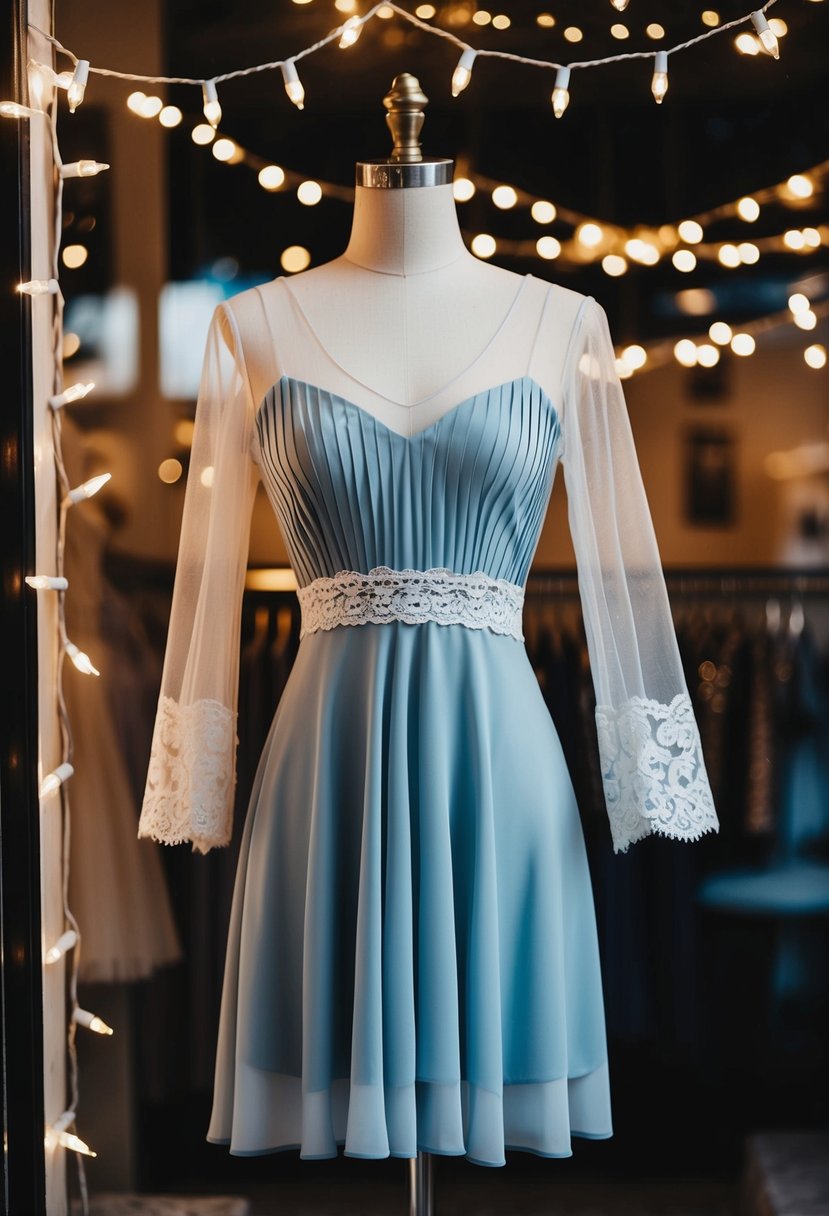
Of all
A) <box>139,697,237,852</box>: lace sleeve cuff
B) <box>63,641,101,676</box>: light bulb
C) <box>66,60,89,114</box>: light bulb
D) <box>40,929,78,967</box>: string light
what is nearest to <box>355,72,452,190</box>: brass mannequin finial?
<box>66,60,89,114</box>: light bulb

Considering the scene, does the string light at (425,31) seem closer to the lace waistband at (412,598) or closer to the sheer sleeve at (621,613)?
the sheer sleeve at (621,613)

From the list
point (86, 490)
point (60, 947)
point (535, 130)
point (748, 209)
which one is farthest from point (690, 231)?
point (60, 947)

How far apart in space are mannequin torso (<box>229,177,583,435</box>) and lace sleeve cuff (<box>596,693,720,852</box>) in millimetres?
438

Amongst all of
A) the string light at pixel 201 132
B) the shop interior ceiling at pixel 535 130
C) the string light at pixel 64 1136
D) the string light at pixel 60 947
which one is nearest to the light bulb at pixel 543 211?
the shop interior ceiling at pixel 535 130

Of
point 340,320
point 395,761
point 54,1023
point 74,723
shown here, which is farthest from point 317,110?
point 54,1023

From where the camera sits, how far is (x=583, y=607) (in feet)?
5.98

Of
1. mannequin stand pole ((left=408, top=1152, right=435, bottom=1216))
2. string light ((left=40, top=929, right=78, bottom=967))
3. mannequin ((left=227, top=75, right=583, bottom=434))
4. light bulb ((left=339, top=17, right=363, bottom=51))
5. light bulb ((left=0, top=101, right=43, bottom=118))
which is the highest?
light bulb ((left=339, top=17, right=363, bottom=51))

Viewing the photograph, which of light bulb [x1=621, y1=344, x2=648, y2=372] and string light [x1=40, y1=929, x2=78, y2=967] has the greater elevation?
light bulb [x1=621, y1=344, x2=648, y2=372]

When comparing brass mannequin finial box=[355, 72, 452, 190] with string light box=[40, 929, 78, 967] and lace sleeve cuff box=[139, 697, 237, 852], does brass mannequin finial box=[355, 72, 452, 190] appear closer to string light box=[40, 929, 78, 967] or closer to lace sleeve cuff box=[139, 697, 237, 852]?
lace sleeve cuff box=[139, 697, 237, 852]

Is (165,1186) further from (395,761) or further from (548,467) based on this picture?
(548,467)

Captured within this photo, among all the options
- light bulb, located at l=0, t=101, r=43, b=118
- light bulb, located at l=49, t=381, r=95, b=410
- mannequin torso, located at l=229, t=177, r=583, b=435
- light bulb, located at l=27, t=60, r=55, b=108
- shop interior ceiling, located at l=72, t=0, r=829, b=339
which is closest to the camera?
mannequin torso, located at l=229, t=177, r=583, b=435

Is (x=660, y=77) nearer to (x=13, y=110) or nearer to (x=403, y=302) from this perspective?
(x=403, y=302)

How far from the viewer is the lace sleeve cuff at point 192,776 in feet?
A: 5.80

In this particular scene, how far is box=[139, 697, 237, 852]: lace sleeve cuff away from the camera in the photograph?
1.77 meters
